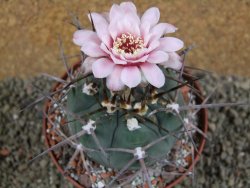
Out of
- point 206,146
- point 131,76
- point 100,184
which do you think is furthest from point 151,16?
point 206,146

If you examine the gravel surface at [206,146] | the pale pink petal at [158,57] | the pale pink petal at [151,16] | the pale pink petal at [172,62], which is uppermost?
the pale pink petal at [151,16]

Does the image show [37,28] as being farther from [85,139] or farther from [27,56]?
[85,139]

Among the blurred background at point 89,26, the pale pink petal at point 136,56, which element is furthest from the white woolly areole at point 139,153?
the blurred background at point 89,26

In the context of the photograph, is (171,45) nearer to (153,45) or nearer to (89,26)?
(153,45)

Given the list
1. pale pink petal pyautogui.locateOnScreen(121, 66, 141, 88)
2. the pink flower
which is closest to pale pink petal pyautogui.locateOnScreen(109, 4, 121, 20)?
the pink flower

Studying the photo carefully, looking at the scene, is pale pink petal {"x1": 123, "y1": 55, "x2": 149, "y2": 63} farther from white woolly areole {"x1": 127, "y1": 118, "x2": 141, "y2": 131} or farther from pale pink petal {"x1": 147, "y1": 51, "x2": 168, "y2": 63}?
white woolly areole {"x1": 127, "y1": 118, "x2": 141, "y2": 131}

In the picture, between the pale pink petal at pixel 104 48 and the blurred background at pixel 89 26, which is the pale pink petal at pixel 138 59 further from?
the blurred background at pixel 89 26
